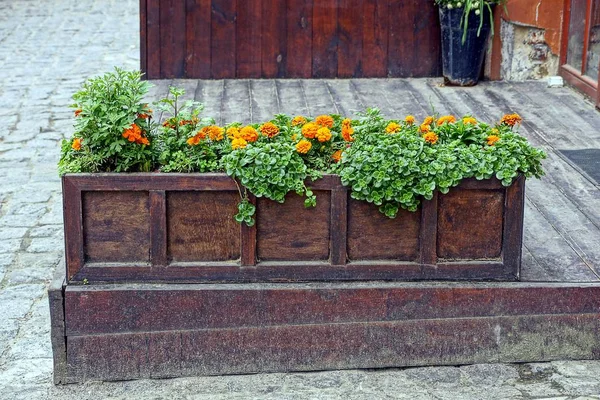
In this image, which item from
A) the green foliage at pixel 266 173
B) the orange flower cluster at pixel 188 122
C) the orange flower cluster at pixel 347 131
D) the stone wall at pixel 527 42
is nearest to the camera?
the green foliage at pixel 266 173

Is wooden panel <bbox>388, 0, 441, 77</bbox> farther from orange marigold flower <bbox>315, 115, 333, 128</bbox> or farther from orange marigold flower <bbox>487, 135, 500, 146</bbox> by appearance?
orange marigold flower <bbox>487, 135, 500, 146</bbox>

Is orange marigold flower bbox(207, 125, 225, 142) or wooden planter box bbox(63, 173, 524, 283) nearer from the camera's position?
wooden planter box bbox(63, 173, 524, 283)

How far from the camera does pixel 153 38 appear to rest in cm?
821

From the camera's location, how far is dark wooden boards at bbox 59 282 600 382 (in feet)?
14.9

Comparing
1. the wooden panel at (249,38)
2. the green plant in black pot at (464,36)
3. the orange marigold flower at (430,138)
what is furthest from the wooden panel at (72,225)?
the green plant in black pot at (464,36)

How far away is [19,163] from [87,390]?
3875 mm

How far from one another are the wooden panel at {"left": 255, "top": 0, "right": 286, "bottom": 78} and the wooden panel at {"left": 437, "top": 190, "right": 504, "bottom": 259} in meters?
3.95

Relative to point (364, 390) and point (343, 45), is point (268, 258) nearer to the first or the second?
point (364, 390)

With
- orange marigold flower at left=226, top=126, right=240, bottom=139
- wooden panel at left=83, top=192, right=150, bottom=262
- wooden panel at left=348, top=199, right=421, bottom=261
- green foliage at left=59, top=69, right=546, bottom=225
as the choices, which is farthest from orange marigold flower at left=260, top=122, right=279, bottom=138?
wooden panel at left=83, top=192, right=150, bottom=262

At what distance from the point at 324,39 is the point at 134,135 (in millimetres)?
4024

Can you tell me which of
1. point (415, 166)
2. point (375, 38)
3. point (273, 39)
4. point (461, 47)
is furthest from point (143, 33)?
point (415, 166)

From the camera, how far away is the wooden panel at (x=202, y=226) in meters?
4.54

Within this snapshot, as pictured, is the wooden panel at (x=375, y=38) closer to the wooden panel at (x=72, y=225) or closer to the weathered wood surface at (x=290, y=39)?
the weathered wood surface at (x=290, y=39)

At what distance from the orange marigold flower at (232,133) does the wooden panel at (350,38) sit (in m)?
3.68
